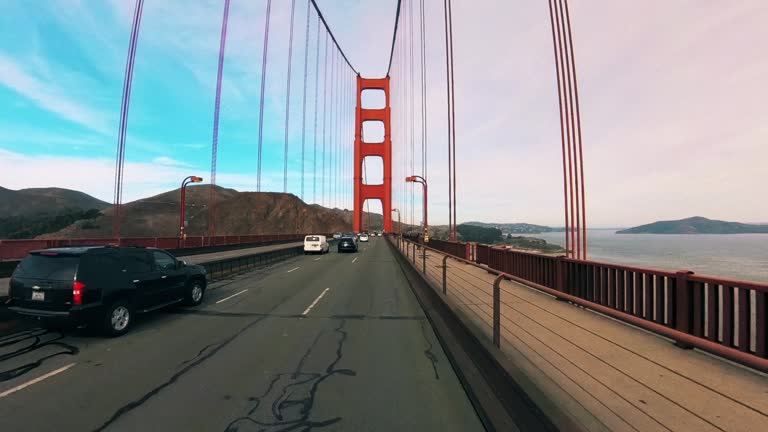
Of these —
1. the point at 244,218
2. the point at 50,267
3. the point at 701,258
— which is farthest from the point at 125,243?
the point at 244,218

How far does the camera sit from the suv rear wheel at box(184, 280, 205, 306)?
29.7ft

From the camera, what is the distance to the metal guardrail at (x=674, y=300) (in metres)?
3.74

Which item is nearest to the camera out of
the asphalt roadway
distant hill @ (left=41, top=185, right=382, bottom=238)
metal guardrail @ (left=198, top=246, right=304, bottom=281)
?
the asphalt roadway

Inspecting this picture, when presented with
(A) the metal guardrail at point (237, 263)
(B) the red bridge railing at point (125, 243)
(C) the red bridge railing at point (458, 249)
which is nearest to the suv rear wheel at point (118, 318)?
(A) the metal guardrail at point (237, 263)

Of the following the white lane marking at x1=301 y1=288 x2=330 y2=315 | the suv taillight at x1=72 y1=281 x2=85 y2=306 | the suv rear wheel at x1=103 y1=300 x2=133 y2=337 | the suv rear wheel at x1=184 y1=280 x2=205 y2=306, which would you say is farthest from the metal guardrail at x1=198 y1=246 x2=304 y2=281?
the suv taillight at x1=72 y1=281 x2=85 y2=306

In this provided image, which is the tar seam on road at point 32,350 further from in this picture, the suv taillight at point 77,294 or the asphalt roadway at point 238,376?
the suv taillight at point 77,294

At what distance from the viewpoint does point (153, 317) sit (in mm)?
8281

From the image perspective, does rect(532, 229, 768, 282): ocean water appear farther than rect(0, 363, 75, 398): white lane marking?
Yes

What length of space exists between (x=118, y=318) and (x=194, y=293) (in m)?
2.63

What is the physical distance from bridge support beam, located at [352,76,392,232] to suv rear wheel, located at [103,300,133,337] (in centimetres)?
7179

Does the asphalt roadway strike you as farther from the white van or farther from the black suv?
the white van

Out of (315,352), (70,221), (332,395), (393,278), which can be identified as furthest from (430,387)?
(70,221)

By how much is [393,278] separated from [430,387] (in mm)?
10774

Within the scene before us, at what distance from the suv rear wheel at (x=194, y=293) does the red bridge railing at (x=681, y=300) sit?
25.9 feet
